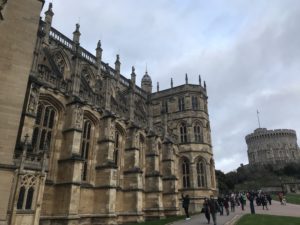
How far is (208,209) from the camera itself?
17.2m

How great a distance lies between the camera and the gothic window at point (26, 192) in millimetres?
12113

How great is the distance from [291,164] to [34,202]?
3259 inches

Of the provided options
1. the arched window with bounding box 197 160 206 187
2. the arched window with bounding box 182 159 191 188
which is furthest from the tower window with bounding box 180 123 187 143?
the arched window with bounding box 197 160 206 187

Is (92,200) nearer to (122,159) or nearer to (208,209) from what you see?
(122,159)

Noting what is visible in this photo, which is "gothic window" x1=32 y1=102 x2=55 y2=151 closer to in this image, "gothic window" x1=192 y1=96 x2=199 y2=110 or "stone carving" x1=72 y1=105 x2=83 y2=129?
"stone carving" x1=72 y1=105 x2=83 y2=129

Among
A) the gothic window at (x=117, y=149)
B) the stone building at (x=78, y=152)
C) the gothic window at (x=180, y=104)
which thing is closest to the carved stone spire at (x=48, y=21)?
the stone building at (x=78, y=152)

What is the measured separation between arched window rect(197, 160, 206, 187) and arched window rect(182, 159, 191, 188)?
1.33m

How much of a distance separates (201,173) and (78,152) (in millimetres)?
22393

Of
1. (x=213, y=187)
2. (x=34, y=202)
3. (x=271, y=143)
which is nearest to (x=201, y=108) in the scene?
(x=213, y=187)

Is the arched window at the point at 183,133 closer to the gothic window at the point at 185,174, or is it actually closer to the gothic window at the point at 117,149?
the gothic window at the point at 185,174

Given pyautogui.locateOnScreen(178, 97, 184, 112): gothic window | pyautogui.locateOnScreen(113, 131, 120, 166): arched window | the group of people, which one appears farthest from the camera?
pyautogui.locateOnScreen(178, 97, 184, 112): gothic window

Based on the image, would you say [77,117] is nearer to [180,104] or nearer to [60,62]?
[60,62]

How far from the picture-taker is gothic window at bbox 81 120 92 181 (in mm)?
21878

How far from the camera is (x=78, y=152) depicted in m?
19.1
